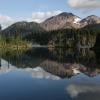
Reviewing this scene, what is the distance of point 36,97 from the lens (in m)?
25.9

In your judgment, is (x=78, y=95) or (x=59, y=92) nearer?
(x=78, y=95)

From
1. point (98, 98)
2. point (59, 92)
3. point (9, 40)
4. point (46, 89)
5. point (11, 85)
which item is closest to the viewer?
point (98, 98)

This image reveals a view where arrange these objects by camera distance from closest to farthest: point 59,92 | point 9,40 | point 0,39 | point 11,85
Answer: point 59,92, point 11,85, point 0,39, point 9,40

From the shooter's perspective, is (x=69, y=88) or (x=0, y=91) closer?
(x=0, y=91)

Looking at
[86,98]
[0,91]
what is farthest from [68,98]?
[0,91]

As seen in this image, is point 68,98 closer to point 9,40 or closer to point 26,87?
point 26,87

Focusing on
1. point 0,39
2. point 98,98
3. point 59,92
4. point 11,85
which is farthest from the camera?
point 0,39

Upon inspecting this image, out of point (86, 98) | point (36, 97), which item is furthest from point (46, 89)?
point (86, 98)

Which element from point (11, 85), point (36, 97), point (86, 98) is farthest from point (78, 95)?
point (11, 85)

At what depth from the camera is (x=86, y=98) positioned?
25000 mm

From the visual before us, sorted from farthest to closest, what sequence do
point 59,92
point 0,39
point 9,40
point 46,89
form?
point 9,40, point 0,39, point 46,89, point 59,92

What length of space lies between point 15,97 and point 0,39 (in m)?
163

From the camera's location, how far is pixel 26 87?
31.9 metres

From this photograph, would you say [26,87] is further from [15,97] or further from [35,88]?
[15,97]
